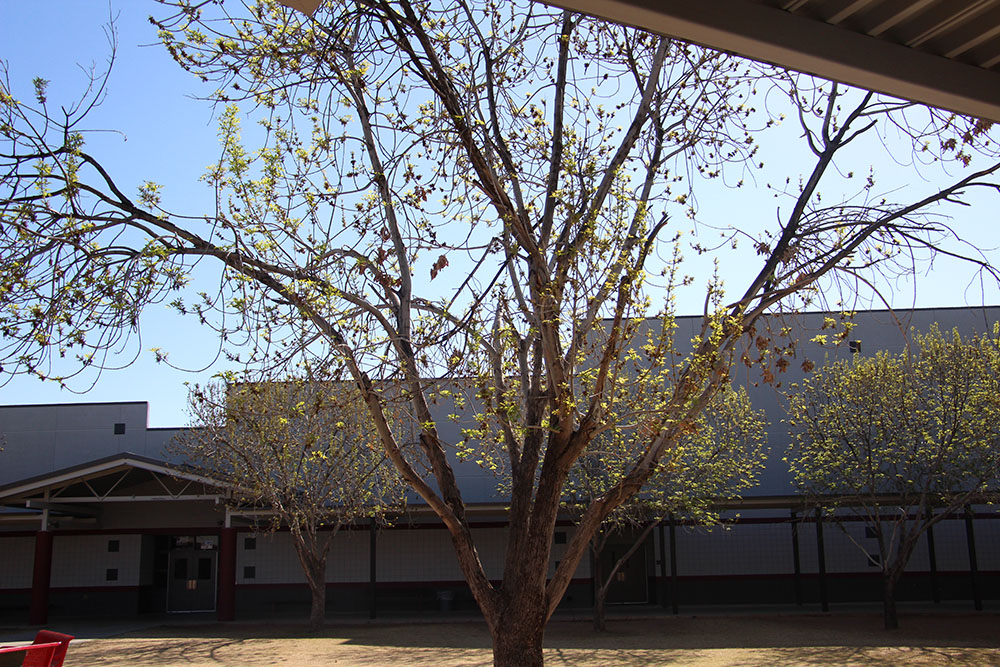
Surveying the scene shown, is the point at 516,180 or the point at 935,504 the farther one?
the point at 935,504

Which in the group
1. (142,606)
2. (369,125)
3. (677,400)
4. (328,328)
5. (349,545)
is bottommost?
(142,606)

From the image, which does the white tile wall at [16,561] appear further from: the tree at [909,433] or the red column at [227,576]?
the tree at [909,433]

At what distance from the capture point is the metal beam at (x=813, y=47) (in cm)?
384

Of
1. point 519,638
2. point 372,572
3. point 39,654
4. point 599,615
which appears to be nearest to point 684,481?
point 599,615

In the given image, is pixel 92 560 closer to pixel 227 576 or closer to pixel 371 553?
pixel 227 576

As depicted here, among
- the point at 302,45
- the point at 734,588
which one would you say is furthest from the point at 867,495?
the point at 302,45

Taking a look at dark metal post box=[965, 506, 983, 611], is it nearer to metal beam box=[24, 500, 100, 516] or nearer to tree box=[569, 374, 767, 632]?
tree box=[569, 374, 767, 632]

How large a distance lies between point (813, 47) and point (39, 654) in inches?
354

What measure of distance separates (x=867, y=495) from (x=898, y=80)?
1914cm

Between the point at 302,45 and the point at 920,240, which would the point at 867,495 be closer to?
the point at 920,240

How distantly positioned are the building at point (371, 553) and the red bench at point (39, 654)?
15272 millimetres

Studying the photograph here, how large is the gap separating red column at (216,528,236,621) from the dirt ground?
943 mm

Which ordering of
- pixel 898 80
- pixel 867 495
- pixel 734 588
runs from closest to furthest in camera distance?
pixel 898 80 → pixel 867 495 → pixel 734 588

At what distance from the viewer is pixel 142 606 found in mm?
27953
